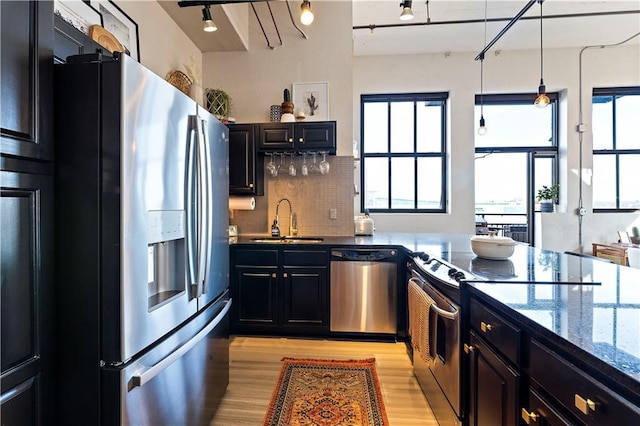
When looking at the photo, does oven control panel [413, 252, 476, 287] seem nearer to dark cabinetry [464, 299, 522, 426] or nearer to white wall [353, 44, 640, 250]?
dark cabinetry [464, 299, 522, 426]

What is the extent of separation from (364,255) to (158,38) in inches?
108

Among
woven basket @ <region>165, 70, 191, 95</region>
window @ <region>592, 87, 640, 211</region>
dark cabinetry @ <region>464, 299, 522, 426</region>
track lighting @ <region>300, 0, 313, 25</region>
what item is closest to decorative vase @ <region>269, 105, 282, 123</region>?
woven basket @ <region>165, 70, 191, 95</region>

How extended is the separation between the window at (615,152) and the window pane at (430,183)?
2.58m

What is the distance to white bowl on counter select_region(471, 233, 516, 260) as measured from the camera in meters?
1.96

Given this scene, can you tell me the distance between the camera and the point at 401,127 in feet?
18.6

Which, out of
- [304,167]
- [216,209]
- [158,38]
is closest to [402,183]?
[304,167]

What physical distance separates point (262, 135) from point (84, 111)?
7.75 ft

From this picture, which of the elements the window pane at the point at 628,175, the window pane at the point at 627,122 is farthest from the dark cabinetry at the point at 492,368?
the window pane at the point at 627,122

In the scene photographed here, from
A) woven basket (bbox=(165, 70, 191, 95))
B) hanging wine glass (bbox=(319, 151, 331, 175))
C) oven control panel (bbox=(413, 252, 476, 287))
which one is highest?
woven basket (bbox=(165, 70, 191, 95))

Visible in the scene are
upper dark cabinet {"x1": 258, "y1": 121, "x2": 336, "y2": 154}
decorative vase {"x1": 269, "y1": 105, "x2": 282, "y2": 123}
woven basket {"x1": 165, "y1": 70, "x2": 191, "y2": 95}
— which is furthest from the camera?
decorative vase {"x1": 269, "y1": 105, "x2": 282, "y2": 123}

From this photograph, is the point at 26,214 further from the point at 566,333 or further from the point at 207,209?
the point at 566,333

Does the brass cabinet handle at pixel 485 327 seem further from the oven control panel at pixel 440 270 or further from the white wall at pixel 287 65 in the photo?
the white wall at pixel 287 65

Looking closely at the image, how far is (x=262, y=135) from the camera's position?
11.2 feet

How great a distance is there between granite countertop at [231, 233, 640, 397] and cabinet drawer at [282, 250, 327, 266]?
4.14ft
